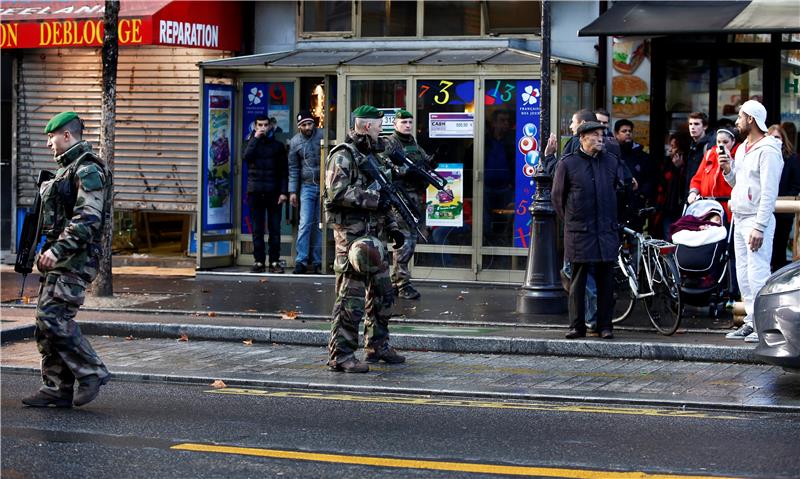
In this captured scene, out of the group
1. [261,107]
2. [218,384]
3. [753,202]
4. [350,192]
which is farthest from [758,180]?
[261,107]

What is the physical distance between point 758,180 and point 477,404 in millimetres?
3881

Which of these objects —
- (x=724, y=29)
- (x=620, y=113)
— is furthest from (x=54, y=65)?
(x=724, y=29)

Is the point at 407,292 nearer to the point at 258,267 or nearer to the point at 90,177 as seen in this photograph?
the point at 258,267

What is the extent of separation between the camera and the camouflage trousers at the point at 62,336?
28.8 ft

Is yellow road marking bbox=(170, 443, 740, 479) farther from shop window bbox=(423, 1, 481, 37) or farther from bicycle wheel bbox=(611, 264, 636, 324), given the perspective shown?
shop window bbox=(423, 1, 481, 37)

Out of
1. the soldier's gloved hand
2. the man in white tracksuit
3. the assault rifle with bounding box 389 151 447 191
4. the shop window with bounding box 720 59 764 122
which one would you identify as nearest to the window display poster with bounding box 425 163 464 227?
the assault rifle with bounding box 389 151 447 191

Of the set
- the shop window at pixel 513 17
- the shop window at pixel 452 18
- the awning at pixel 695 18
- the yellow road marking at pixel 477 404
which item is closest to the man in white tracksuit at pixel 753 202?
the awning at pixel 695 18

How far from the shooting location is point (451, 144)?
16172 mm

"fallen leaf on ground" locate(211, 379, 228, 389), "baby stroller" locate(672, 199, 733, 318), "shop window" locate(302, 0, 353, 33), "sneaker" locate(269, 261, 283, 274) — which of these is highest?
"shop window" locate(302, 0, 353, 33)

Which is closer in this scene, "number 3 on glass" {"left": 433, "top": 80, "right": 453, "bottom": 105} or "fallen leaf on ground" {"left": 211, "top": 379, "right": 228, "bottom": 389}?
"fallen leaf on ground" {"left": 211, "top": 379, "right": 228, "bottom": 389}

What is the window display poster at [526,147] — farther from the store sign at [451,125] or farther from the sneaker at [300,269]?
the sneaker at [300,269]

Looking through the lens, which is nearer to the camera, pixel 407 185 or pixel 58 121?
pixel 58 121

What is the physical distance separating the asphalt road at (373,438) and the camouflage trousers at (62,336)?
253 millimetres

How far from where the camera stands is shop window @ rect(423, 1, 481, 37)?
16.8m
